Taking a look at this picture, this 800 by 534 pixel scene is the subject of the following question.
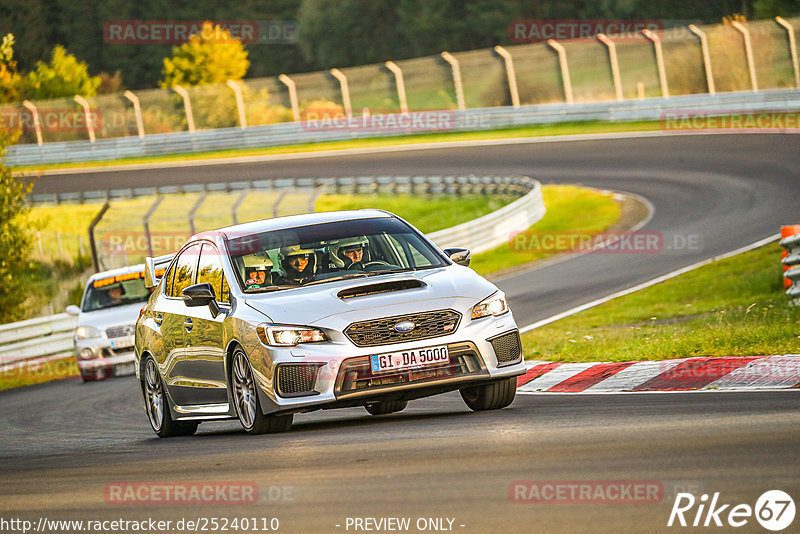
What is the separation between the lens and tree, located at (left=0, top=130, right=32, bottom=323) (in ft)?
86.4

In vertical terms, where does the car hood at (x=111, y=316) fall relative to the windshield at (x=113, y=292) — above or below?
below

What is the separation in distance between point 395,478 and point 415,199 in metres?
31.1

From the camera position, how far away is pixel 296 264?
969 centimetres

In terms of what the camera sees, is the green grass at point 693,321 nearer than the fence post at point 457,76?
Yes

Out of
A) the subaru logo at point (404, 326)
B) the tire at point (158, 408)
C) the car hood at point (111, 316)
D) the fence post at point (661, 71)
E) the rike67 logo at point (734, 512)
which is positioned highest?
the rike67 logo at point (734, 512)

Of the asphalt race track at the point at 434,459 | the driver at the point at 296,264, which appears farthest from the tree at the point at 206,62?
the driver at the point at 296,264

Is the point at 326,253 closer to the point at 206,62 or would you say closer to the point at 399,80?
the point at 399,80

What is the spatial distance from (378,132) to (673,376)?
43.3 metres

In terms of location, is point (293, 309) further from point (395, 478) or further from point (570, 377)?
point (570, 377)

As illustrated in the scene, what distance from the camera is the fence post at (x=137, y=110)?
5578 cm

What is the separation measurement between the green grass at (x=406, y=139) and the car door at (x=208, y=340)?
34417 mm

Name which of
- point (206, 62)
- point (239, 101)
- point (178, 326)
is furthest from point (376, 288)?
point (206, 62)

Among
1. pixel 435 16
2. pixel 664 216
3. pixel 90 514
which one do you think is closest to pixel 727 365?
pixel 90 514

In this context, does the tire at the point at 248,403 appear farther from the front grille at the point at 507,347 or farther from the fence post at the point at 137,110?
the fence post at the point at 137,110
